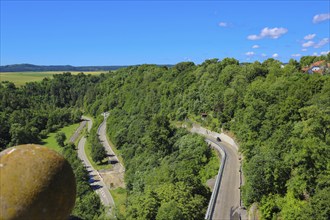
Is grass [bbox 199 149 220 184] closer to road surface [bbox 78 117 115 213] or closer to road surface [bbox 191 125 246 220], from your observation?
road surface [bbox 191 125 246 220]

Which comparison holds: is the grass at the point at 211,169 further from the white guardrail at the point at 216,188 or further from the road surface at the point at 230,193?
the road surface at the point at 230,193

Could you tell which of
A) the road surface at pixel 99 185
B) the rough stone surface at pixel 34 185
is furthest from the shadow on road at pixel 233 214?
the rough stone surface at pixel 34 185

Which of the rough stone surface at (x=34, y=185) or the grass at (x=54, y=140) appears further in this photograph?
the grass at (x=54, y=140)

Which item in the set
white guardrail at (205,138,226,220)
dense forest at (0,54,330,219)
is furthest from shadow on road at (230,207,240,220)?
white guardrail at (205,138,226,220)

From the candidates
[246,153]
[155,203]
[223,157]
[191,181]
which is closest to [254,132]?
[246,153]

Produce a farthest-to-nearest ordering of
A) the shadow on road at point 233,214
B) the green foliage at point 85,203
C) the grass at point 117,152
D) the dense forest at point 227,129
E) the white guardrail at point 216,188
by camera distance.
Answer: the grass at point 117,152
the green foliage at point 85,203
the white guardrail at point 216,188
the shadow on road at point 233,214
the dense forest at point 227,129

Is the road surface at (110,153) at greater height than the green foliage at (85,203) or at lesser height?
lesser
